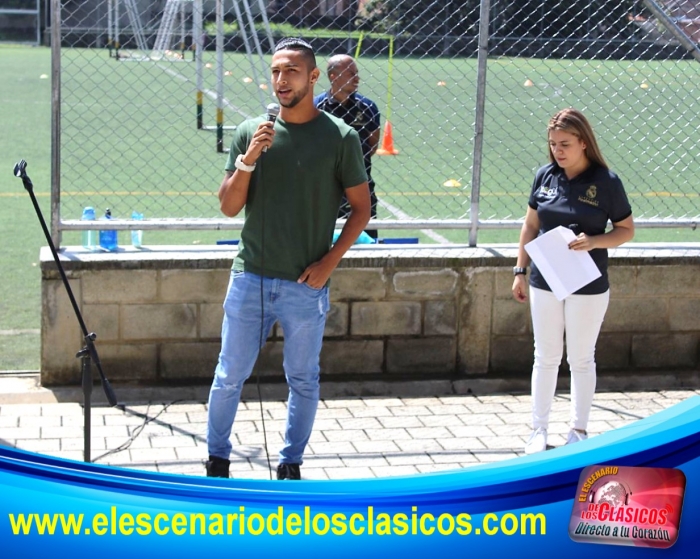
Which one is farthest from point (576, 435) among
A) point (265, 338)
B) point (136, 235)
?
point (136, 235)

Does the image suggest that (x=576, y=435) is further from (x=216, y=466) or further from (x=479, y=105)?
(x=479, y=105)

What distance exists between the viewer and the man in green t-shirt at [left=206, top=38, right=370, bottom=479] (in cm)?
491

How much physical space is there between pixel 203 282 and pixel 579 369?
2.38 m

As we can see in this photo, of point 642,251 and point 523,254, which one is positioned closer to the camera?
point 523,254

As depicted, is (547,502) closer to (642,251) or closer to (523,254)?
(523,254)

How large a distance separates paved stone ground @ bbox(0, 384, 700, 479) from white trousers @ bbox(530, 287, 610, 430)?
36 cm

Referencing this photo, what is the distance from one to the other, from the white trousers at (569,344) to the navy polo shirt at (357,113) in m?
2.41

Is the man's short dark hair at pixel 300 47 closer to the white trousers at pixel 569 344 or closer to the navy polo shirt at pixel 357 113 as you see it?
the white trousers at pixel 569 344

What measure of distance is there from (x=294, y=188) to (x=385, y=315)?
2.27 metres

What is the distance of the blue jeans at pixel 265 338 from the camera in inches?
199

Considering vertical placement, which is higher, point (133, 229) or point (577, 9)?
point (577, 9)

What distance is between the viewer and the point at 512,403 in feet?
22.7

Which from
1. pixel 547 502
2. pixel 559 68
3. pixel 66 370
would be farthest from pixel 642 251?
pixel 547 502

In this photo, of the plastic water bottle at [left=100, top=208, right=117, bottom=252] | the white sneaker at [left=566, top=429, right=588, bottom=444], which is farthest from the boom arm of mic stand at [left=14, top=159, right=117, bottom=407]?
the white sneaker at [left=566, top=429, right=588, bottom=444]
